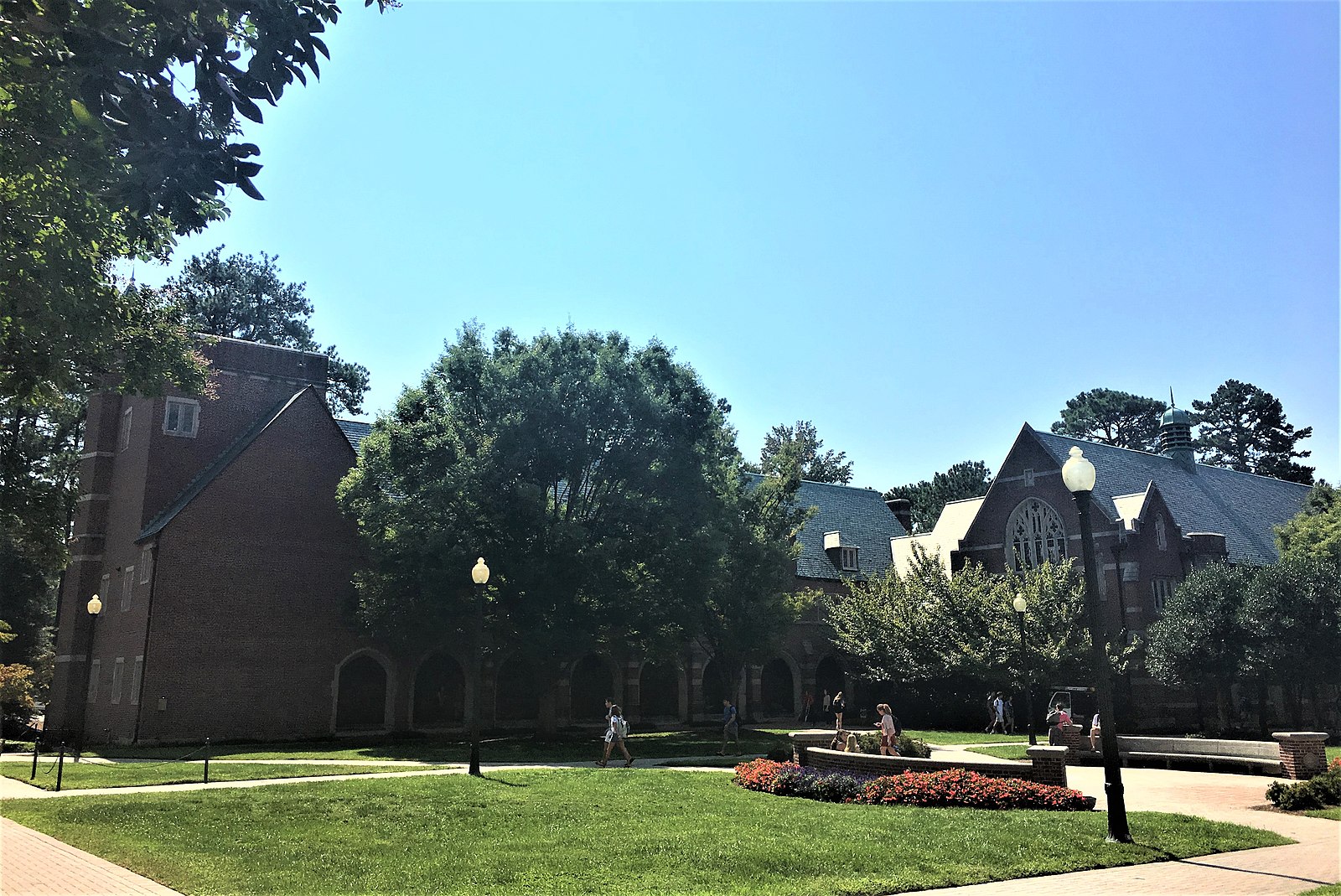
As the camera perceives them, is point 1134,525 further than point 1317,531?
No

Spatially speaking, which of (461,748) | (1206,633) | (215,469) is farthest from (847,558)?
(215,469)

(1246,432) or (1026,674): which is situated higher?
(1246,432)

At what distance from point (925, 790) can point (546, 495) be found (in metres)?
19.9

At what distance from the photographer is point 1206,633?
36.1 meters

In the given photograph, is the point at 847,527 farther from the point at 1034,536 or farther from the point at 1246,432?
the point at 1246,432

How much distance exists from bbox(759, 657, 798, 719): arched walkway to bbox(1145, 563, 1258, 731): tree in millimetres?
17361

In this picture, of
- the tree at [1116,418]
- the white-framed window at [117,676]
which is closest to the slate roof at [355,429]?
the white-framed window at [117,676]

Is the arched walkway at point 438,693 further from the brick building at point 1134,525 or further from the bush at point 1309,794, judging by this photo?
the bush at point 1309,794

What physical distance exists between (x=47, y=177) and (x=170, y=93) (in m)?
3.17

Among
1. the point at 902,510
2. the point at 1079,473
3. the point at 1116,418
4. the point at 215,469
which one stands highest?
the point at 1116,418

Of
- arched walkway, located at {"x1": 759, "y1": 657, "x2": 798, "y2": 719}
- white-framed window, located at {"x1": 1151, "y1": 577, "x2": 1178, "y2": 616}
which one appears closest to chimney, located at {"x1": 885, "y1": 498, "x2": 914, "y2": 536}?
arched walkway, located at {"x1": 759, "y1": 657, "x2": 798, "y2": 719}

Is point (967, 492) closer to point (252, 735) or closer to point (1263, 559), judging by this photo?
point (1263, 559)

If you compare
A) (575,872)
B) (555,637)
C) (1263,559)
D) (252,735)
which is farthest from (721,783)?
(1263,559)

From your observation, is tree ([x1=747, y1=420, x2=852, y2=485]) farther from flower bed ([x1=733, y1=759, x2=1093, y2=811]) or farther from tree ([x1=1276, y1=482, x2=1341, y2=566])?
flower bed ([x1=733, y1=759, x2=1093, y2=811])
